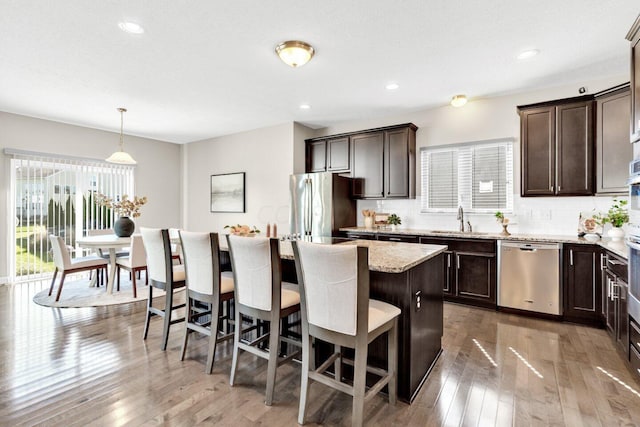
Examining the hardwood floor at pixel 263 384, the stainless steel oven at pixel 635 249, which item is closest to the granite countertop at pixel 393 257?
the hardwood floor at pixel 263 384

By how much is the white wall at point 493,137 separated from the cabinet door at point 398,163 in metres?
0.29

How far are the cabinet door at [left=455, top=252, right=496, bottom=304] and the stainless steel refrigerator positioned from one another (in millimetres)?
1760

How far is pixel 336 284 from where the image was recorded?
1665 mm

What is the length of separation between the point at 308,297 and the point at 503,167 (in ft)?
12.0

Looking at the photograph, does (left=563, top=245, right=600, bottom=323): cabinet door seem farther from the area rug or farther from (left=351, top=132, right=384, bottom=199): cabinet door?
the area rug

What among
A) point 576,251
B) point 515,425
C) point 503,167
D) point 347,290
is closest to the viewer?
point 347,290

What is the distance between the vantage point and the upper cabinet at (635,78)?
7.68 ft

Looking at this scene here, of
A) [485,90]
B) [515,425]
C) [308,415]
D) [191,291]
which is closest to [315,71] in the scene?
[485,90]

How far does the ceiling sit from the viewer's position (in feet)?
7.75

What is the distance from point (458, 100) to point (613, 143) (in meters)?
1.71

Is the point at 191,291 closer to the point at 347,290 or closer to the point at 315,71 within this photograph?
the point at 347,290

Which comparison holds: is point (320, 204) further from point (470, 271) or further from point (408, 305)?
point (408, 305)

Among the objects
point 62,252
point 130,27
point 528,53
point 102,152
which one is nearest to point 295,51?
point 130,27

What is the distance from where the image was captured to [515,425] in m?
1.78
